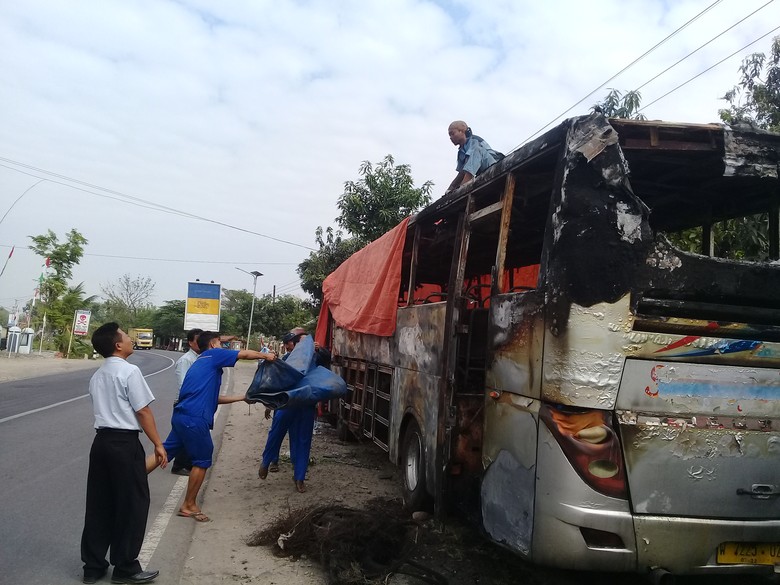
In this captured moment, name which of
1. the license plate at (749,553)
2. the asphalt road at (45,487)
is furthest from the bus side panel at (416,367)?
the asphalt road at (45,487)

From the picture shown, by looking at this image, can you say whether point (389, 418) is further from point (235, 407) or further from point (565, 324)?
point (235, 407)

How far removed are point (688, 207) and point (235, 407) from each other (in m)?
12.4

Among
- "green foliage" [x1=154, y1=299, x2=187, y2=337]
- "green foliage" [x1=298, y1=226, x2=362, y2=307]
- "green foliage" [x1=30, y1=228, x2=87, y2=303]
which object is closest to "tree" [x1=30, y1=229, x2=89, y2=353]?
"green foliage" [x1=30, y1=228, x2=87, y2=303]

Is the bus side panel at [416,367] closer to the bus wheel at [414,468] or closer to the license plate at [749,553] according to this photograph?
the bus wheel at [414,468]

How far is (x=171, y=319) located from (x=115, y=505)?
2903 inches

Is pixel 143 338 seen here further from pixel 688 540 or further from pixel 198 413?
pixel 688 540

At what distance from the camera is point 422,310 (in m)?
5.64

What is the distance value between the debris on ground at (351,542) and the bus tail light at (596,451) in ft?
4.57

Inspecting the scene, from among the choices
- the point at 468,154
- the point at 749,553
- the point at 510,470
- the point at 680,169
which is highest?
the point at 468,154

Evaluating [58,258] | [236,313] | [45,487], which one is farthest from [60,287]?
[45,487]

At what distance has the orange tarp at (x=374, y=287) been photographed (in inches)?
257

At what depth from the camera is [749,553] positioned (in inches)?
132

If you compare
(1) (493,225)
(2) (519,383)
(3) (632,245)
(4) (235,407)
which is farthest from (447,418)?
(4) (235,407)

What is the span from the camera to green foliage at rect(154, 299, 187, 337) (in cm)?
7256
